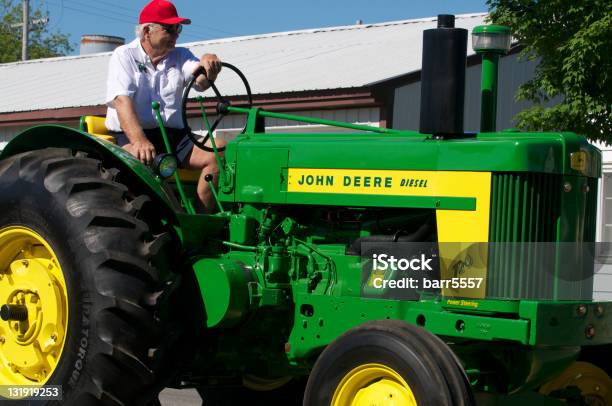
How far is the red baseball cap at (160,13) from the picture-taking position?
6918 mm

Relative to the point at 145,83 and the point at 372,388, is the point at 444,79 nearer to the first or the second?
the point at 372,388

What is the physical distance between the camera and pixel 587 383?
6027mm

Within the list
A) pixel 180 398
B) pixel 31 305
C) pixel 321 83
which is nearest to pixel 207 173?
pixel 31 305

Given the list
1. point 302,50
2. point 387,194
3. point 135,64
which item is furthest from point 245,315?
point 302,50

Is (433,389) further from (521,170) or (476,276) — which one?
(521,170)

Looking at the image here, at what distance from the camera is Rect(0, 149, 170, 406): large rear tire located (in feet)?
18.3

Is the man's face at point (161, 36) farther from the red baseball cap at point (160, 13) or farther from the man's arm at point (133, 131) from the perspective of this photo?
the man's arm at point (133, 131)

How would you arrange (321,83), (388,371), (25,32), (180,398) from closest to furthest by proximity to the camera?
1. (388,371)
2. (180,398)
3. (321,83)
4. (25,32)

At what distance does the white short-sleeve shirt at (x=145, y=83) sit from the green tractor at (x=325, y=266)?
542 mm

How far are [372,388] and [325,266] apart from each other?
1.02 metres

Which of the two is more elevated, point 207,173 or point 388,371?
point 207,173

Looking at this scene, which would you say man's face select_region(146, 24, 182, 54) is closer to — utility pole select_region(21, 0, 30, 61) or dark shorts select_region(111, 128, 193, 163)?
dark shorts select_region(111, 128, 193, 163)

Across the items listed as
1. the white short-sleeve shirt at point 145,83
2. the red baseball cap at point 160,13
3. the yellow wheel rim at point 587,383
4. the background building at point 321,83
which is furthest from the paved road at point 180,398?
the background building at point 321,83

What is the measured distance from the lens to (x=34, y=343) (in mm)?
6020
